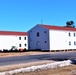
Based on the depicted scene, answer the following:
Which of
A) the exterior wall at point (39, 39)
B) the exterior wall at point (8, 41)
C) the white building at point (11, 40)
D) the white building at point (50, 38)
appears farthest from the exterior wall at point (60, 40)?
the exterior wall at point (8, 41)

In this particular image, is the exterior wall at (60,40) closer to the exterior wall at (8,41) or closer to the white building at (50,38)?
the white building at (50,38)

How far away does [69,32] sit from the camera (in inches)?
2569

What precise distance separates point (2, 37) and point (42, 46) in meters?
14.9

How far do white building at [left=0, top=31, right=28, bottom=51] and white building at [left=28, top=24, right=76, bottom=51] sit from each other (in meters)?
9.84

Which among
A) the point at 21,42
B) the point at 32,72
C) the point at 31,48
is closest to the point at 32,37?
the point at 31,48

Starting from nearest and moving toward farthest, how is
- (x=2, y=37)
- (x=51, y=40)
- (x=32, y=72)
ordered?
1. (x=32, y=72)
2. (x=51, y=40)
3. (x=2, y=37)

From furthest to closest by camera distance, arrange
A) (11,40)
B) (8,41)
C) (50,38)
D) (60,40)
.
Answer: (11,40) → (8,41) → (60,40) → (50,38)

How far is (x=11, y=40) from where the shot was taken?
242ft

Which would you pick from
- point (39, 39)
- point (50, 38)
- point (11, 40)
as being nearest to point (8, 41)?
point (11, 40)

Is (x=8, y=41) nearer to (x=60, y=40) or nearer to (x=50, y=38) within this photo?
(x=50, y=38)

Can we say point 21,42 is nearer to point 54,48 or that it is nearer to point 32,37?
point 32,37

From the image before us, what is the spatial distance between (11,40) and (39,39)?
45.6 feet

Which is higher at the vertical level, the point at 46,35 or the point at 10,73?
the point at 46,35

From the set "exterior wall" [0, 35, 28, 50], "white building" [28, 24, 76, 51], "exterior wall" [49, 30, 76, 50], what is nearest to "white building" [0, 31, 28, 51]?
"exterior wall" [0, 35, 28, 50]
